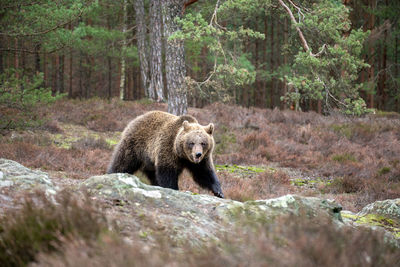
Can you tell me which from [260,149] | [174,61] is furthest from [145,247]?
[260,149]

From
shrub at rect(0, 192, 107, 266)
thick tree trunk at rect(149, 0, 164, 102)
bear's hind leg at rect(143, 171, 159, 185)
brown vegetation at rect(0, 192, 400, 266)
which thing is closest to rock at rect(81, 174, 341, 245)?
→ brown vegetation at rect(0, 192, 400, 266)

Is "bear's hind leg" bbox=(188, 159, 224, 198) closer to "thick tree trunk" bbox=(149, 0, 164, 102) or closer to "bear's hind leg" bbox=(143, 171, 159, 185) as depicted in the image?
"bear's hind leg" bbox=(143, 171, 159, 185)

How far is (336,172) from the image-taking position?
386 inches

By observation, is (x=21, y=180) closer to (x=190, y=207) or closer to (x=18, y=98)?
(x=190, y=207)

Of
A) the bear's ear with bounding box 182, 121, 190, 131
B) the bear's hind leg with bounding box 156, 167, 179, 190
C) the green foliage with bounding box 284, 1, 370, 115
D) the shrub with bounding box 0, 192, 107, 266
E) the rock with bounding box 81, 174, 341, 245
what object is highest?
the green foliage with bounding box 284, 1, 370, 115

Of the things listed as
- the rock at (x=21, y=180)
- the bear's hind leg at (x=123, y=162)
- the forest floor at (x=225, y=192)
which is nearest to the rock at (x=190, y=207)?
the forest floor at (x=225, y=192)

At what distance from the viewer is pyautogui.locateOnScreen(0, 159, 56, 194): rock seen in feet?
11.3

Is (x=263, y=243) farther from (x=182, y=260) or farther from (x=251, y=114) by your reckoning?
(x=251, y=114)

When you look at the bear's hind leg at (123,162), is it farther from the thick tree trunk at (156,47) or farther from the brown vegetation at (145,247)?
the thick tree trunk at (156,47)

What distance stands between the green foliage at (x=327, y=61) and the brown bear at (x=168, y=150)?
3012 millimetres

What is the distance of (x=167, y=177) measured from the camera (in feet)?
19.9

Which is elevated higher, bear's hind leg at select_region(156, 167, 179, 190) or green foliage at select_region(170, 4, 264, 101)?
green foliage at select_region(170, 4, 264, 101)

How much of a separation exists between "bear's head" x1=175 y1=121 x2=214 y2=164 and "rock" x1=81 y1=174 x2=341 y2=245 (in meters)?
1.80

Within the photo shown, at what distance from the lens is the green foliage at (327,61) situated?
834 cm
